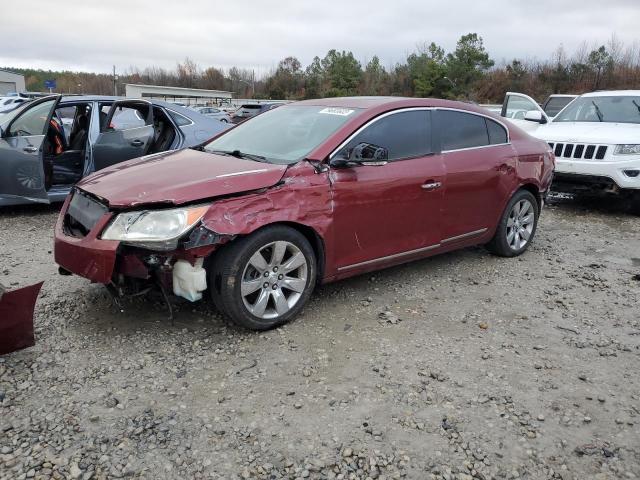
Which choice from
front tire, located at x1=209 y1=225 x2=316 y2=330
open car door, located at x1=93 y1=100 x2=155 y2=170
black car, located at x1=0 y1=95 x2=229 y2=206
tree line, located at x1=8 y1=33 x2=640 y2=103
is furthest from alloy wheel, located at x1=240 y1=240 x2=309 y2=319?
tree line, located at x1=8 y1=33 x2=640 y2=103

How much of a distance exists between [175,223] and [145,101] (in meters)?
4.74

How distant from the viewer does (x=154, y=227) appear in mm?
3275

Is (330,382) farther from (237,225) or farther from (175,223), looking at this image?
(175,223)

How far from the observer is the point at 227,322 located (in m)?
3.85

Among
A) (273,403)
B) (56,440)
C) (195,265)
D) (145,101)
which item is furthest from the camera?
(145,101)

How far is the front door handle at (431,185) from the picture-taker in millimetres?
4391

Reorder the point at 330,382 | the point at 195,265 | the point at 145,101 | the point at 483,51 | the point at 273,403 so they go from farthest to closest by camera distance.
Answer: the point at 483,51
the point at 145,101
the point at 195,265
the point at 330,382
the point at 273,403

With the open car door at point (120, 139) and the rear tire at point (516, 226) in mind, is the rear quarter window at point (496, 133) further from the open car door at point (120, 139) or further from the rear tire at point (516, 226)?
the open car door at point (120, 139)

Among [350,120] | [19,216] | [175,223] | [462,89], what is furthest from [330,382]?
[462,89]

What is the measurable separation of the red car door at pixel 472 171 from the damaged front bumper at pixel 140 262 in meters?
2.25

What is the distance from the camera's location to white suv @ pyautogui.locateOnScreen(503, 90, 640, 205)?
24.1 feet

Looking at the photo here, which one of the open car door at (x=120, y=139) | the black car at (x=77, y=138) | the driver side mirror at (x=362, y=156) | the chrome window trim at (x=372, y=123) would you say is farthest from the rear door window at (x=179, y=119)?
the driver side mirror at (x=362, y=156)

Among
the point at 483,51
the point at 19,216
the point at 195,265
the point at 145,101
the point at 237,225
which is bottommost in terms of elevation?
the point at 19,216

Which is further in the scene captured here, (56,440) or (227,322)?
(227,322)
